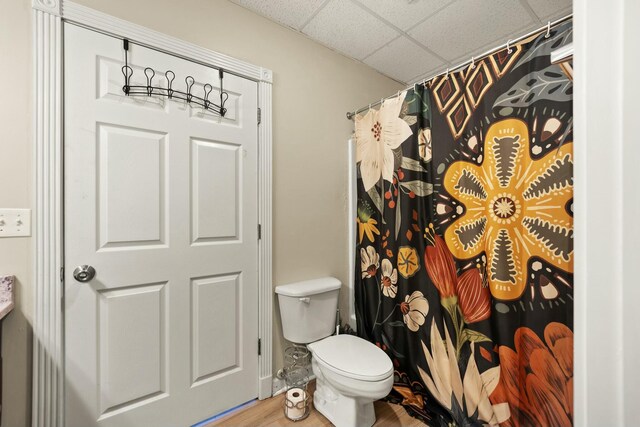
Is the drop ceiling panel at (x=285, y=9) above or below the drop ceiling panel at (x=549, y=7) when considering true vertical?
above

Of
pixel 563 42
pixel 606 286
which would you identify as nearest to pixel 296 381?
pixel 606 286

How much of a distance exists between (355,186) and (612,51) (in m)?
1.71

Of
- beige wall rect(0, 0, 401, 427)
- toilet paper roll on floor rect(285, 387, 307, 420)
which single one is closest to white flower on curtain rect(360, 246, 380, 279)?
beige wall rect(0, 0, 401, 427)

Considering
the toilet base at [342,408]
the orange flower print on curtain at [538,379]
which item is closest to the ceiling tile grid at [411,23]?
the orange flower print on curtain at [538,379]

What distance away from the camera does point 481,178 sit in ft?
4.34

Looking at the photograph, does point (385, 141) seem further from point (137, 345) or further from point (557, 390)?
point (137, 345)

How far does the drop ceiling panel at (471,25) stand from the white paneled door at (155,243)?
3.94 ft

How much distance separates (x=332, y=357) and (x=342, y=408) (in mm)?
258

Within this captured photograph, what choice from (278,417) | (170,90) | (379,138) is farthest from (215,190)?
(278,417)

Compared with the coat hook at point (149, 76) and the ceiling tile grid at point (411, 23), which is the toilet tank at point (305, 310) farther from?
the ceiling tile grid at point (411, 23)

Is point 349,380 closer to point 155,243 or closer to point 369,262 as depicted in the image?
point 369,262

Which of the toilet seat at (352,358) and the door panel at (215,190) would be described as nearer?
the toilet seat at (352,358)

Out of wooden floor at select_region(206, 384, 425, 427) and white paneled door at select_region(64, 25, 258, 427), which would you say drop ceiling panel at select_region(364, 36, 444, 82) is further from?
wooden floor at select_region(206, 384, 425, 427)

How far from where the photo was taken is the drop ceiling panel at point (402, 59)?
6.14ft
